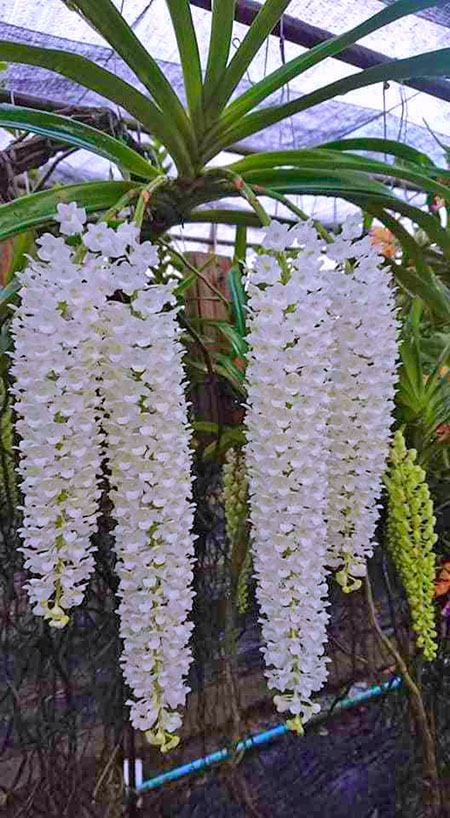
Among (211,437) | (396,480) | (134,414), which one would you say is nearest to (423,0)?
(134,414)

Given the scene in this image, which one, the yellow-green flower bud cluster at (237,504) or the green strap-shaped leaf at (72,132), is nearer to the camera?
the green strap-shaped leaf at (72,132)

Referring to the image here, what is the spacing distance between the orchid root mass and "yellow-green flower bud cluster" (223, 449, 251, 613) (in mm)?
285

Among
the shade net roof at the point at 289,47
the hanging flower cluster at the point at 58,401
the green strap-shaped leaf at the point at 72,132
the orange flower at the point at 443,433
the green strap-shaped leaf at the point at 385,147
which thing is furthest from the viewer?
the shade net roof at the point at 289,47

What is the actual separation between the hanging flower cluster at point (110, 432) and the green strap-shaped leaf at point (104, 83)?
0.56ft

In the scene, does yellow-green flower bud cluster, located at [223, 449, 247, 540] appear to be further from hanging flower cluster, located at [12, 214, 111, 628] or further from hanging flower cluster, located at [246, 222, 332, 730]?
hanging flower cluster, located at [12, 214, 111, 628]

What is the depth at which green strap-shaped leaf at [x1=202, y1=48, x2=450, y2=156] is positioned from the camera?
0.62m

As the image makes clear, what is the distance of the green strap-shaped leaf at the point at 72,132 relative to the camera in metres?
0.61

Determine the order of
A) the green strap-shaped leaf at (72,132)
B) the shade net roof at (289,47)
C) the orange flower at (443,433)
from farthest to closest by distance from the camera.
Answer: the shade net roof at (289,47) → the orange flower at (443,433) → the green strap-shaped leaf at (72,132)

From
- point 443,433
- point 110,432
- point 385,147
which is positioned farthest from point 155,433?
point 443,433

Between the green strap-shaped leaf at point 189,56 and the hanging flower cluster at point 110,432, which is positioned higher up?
the green strap-shaped leaf at point 189,56

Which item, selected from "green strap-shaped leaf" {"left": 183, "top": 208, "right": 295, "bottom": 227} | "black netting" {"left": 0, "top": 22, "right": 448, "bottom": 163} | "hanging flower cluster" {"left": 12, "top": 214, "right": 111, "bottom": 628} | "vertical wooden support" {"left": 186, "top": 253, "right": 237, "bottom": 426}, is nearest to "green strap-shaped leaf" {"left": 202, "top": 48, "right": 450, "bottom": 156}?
"green strap-shaped leaf" {"left": 183, "top": 208, "right": 295, "bottom": 227}

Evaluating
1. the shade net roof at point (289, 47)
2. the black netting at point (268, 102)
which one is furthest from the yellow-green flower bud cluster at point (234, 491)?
the black netting at point (268, 102)

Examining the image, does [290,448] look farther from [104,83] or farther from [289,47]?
[289,47]

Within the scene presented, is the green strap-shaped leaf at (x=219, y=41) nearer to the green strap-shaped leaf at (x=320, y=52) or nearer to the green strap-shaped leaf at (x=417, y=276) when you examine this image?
the green strap-shaped leaf at (x=320, y=52)
